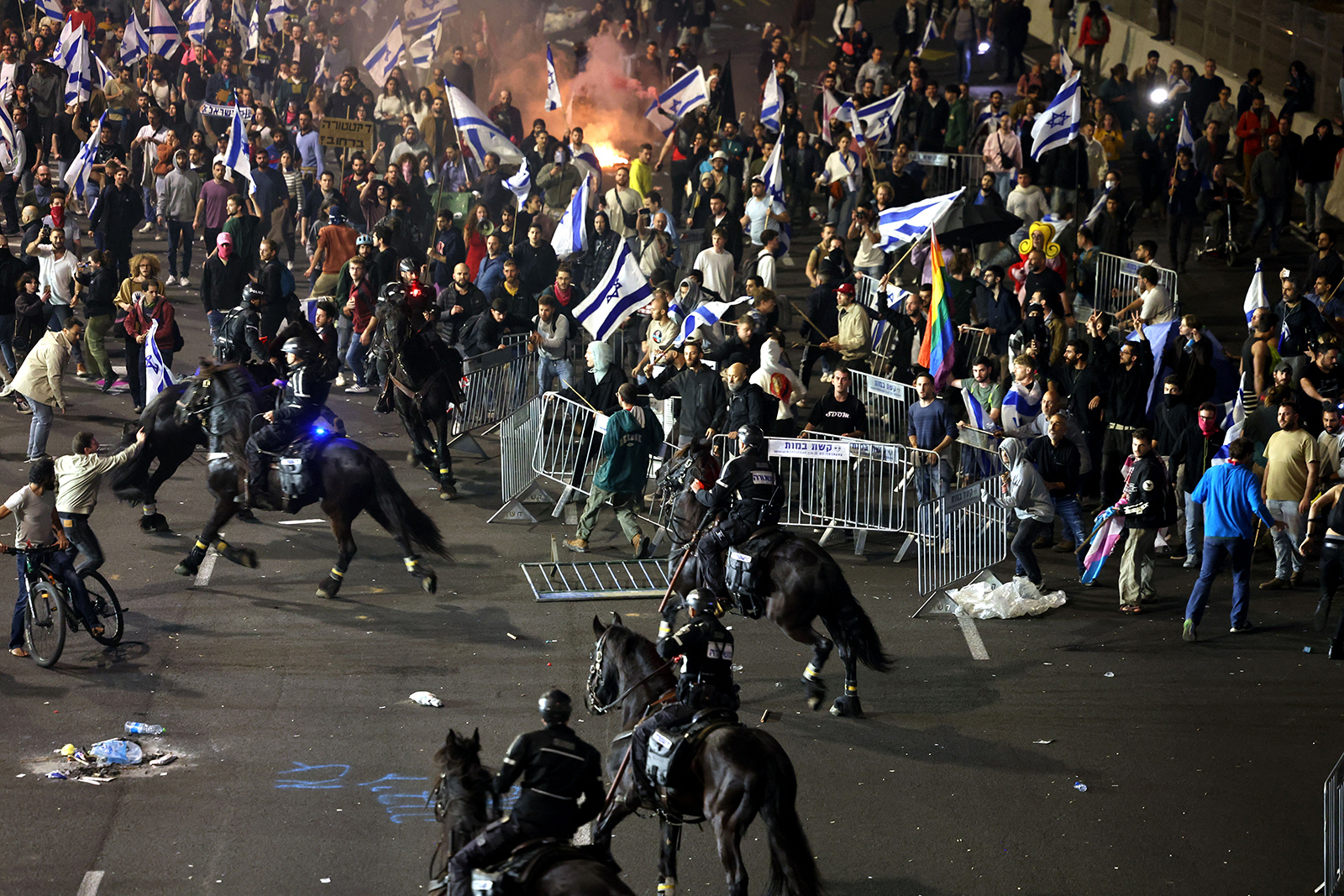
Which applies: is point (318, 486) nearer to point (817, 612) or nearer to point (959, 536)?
point (817, 612)

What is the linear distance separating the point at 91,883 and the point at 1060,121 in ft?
56.9

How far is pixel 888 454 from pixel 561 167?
10473 millimetres

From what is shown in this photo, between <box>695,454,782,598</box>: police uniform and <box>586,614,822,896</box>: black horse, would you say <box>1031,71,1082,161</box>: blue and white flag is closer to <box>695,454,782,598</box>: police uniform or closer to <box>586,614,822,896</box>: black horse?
<box>695,454,782,598</box>: police uniform

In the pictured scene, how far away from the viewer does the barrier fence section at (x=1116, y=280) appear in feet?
70.5

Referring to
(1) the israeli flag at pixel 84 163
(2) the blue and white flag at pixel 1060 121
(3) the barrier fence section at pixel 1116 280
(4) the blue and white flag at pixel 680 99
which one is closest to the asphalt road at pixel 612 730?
(3) the barrier fence section at pixel 1116 280

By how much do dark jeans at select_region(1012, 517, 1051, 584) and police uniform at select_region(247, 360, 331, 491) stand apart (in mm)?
6566

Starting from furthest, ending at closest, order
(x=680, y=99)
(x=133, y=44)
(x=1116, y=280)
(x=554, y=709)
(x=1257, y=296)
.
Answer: (x=133, y=44) → (x=680, y=99) → (x=1116, y=280) → (x=1257, y=296) → (x=554, y=709)

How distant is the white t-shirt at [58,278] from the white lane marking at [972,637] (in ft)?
41.1

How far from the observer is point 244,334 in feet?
57.3

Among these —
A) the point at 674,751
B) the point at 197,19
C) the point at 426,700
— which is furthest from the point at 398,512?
the point at 197,19

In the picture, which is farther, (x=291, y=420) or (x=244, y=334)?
(x=244, y=334)

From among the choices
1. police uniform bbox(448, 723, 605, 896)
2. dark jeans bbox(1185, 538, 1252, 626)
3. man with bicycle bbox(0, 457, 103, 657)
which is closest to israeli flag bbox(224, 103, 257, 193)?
man with bicycle bbox(0, 457, 103, 657)

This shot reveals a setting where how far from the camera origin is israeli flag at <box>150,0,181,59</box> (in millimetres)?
30142

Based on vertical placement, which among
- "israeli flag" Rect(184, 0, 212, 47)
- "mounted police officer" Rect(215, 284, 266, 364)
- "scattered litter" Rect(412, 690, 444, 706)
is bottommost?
"scattered litter" Rect(412, 690, 444, 706)
